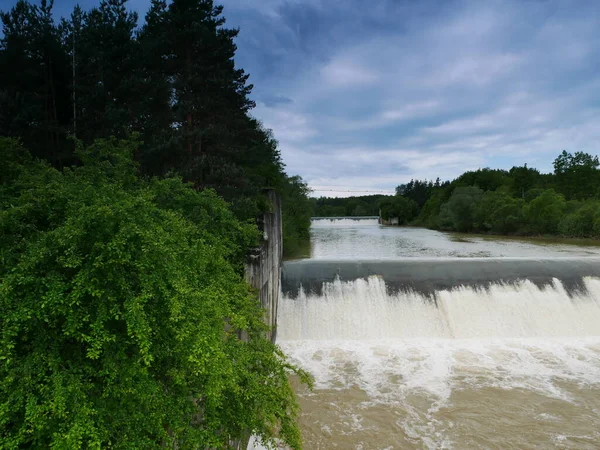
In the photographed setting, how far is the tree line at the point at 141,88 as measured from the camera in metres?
11.8

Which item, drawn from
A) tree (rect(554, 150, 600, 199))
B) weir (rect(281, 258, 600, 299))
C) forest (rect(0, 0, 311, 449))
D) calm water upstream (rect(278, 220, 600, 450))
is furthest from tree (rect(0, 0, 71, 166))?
tree (rect(554, 150, 600, 199))

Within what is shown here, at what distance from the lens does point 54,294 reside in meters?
2.62

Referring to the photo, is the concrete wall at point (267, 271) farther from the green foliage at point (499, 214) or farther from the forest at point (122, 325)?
the green foliage at point (499, 214)

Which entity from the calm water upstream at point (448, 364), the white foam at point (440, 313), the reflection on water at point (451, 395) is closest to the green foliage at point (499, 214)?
the white foam at point (440, 313)

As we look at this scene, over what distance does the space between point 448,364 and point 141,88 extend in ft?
38.2

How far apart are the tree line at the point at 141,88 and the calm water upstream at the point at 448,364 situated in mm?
4330

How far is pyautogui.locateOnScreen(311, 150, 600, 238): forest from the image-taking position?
33756mm

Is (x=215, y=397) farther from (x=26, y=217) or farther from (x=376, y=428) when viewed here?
(x=376, y=428)

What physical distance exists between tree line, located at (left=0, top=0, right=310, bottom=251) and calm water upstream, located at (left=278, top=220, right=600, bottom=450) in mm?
4330

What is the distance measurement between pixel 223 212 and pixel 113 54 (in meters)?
9.70

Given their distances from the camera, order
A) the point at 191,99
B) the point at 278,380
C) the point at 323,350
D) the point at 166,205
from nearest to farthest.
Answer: the point at 278,380
the point at 166,205
the point at 323,350
the point at 191,99

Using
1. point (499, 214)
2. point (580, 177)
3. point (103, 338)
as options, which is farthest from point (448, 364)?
point (580, 177)

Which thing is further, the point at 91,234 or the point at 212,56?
the point at 212,56

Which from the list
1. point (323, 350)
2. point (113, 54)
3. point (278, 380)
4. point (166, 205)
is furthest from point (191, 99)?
point (278, 380)
